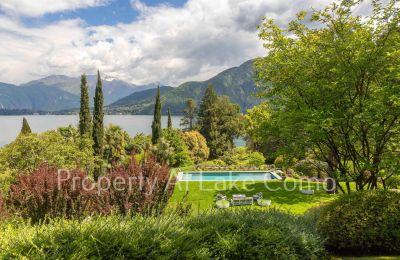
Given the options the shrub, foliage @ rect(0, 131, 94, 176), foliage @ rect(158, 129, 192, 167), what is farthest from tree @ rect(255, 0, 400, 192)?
foliage @ rect(158, 129, 192, 167)

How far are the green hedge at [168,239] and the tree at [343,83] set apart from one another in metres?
A: 3.44

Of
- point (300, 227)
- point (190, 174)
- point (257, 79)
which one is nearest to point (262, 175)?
point (190, 174)

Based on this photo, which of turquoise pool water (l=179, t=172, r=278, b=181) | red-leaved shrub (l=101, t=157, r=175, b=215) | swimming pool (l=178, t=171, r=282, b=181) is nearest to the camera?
red-leaved shrub (l=101, t=157, r=175, b=215)

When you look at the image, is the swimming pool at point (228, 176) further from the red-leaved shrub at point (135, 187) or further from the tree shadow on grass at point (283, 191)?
the red-leaved shrub at point (135, 187)

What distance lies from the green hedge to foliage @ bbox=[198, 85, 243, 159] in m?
42.1

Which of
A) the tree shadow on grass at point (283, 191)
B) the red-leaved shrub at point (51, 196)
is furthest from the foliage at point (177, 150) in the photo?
the red-leaved shrub at point (51, 196)

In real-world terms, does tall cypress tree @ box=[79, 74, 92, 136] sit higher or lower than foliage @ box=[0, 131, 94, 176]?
higher

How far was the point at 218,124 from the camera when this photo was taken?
50406 mm

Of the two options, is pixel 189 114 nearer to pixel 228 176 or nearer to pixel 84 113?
pixel 84 113

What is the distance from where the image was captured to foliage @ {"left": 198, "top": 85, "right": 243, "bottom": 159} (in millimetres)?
47938

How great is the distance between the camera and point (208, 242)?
4.48 m

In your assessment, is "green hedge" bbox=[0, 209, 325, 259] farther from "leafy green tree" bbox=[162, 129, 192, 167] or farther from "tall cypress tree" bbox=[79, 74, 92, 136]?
"leafy green tree" bbox=[162, 129, 192, 167]

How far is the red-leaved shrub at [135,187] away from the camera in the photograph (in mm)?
6598

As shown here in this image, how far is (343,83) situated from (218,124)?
42.2 meters
